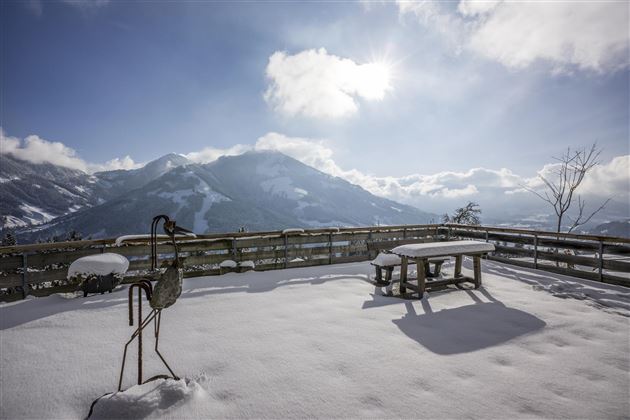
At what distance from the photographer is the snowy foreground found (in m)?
2.70

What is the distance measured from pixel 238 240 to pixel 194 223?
190752mm

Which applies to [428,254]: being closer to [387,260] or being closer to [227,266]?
[387,260]

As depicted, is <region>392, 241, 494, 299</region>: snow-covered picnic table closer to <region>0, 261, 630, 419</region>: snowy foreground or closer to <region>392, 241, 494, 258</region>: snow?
<region>392, 241, 494, 258</region>: snow

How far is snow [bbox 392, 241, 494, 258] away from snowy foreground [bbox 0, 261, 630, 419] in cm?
99

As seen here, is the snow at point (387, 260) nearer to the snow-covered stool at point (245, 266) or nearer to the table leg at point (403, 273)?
the table leg at point (403, 273)

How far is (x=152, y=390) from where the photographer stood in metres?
2.72

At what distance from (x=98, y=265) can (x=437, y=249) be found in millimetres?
7124

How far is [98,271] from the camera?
6.05 meters

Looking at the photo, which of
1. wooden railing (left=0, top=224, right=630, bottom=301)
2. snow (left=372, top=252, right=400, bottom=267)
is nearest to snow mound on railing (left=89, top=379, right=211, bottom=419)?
wooden railing (left=0, top=224, right=630, bottom=301)

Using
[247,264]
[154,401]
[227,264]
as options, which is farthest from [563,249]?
[154,401]

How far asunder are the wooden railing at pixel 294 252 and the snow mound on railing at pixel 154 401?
3496 mm

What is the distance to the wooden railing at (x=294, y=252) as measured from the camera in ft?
20.7

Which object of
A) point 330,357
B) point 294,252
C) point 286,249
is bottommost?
point 330,357

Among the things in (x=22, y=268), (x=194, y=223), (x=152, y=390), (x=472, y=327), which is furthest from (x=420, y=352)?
(x=194, y=223)
